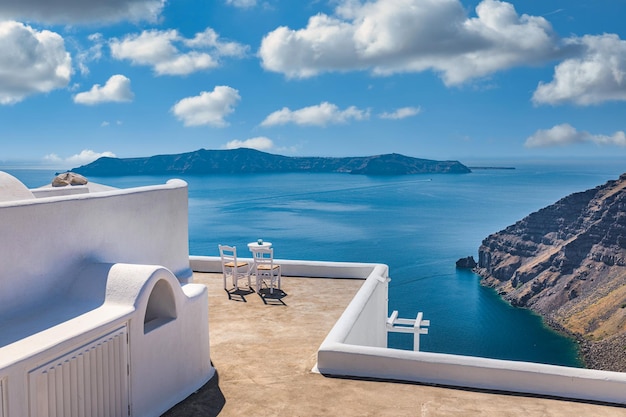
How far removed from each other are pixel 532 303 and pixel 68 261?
104 metres

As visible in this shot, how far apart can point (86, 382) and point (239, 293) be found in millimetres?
6123

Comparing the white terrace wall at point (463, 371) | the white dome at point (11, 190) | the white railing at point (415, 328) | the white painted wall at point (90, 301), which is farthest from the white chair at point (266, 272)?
the white dome at point (11, 190)

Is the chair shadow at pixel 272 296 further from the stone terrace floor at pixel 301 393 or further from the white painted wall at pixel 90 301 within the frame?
the white painted wall at pixel 90 301

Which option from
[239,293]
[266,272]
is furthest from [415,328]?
[239,293]

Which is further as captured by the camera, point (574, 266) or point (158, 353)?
point (574, 266)

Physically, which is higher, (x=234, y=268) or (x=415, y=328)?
(x=234, y=268)

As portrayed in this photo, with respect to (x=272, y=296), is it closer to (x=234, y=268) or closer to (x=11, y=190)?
(x=234, y=268)

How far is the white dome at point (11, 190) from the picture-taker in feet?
18.2

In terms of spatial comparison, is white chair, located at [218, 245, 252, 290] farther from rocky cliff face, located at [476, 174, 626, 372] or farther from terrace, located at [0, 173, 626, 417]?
rocky cliff face, located at [476, 174, 626, 372]

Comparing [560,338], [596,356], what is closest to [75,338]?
[596,356]

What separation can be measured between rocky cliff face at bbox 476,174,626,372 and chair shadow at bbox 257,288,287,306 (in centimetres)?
7661

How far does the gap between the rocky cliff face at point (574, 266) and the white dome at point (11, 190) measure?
82.2 m

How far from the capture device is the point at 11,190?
5.66 meters

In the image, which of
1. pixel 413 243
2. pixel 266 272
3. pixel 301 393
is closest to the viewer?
pixel 301 393
